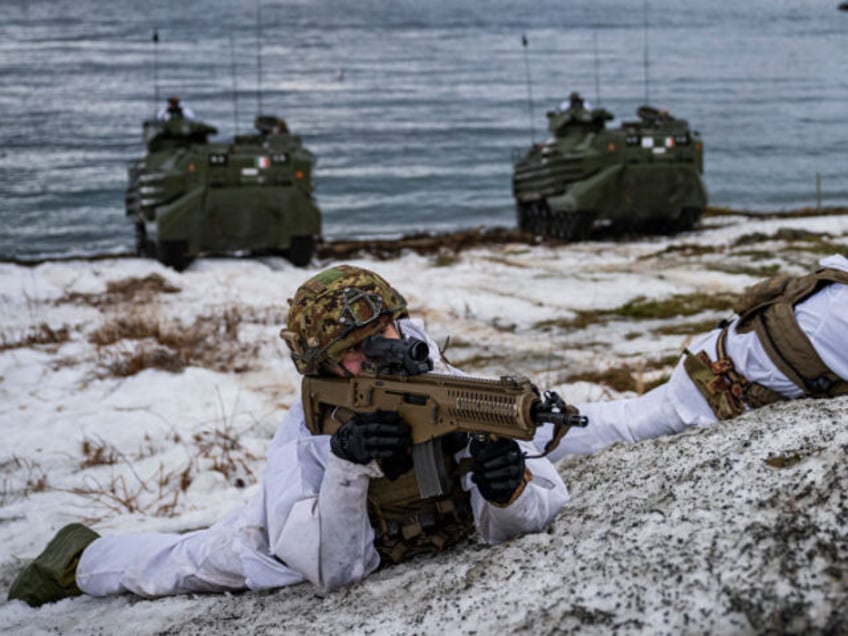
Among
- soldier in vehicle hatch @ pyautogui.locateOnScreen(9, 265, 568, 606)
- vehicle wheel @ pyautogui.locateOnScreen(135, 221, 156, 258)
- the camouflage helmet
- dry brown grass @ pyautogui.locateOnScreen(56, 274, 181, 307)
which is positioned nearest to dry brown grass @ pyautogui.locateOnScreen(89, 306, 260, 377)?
dry brown grass @ pyautogui.locateOnScreen(56, 274, 181, 307)

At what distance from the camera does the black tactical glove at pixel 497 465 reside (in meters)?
3.25

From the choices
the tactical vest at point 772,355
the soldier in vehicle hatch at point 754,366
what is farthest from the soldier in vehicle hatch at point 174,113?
the tactical vest at point 772,355

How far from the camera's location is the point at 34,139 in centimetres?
3566

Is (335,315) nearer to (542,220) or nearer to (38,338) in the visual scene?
(38,338)

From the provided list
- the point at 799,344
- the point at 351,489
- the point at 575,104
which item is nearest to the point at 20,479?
the point at 351,489

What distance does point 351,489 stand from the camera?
337 centimetres

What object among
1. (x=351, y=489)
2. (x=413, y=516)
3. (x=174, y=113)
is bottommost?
(x=413, y=516)

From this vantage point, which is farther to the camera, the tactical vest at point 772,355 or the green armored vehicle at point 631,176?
the green armored vehicle at point 631,176

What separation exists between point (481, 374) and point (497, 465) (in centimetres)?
531

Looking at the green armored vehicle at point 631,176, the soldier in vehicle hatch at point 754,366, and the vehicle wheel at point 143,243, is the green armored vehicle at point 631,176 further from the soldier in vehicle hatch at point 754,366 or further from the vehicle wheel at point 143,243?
the soldier in vehicle hatch at point 754,366

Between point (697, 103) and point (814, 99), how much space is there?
18.3 feet

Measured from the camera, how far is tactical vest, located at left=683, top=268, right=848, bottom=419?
170 inches

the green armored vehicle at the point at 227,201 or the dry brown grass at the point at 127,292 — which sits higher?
the green armored vehicle at the point at 227,201

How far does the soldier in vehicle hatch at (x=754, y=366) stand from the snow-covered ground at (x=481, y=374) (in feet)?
0.74
